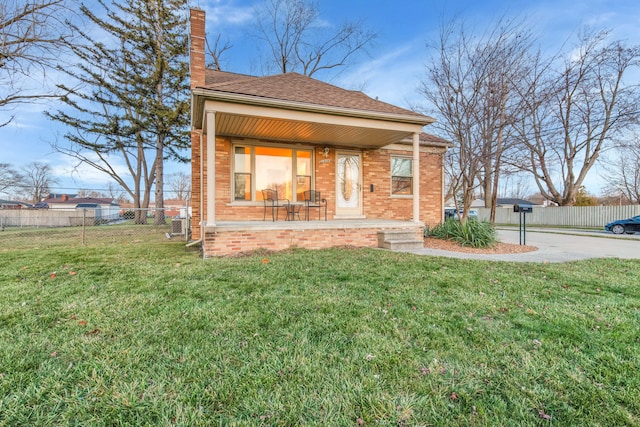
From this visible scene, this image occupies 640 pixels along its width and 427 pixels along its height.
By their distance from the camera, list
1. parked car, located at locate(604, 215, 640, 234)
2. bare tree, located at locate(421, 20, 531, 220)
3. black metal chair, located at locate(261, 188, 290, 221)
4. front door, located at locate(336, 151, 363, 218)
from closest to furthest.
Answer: bare tree, located at locate(421, 20, 531, 220) < black metal chair, located at locate(261, 188, 290, 221) < front door, located at locate(336, 151, 363, 218) < parked car, located at locate(604, 215, 640, 234)

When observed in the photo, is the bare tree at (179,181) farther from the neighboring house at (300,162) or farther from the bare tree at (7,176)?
the neighboring house at (300,162)

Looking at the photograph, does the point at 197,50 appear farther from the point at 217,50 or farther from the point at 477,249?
the point at 217,50

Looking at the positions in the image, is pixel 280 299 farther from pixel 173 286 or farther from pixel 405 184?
pixel 405 184

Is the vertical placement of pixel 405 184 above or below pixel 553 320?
above

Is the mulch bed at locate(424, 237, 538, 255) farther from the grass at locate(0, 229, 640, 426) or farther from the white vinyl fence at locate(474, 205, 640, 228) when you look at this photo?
the white vinyl fence at locate(474, 205, 640, 228)

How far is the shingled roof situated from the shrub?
A: 3.14 m

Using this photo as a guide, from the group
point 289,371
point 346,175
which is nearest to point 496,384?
point 289,371

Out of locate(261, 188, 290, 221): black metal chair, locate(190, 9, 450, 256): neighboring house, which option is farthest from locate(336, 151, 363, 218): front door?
locate(261, 188, 290, 221): black metal chair

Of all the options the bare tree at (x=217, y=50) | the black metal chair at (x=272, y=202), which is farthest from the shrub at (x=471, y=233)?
the bare tree at (x=217, y=50)

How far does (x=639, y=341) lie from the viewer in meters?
2.33

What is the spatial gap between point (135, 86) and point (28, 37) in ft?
32.2

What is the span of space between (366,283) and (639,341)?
249cm

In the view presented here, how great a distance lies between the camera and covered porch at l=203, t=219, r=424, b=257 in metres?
5.91

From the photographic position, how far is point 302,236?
6617mm
